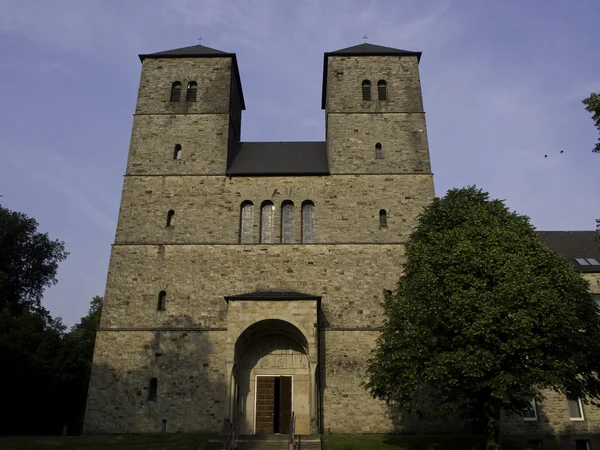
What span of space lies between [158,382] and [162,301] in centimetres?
350

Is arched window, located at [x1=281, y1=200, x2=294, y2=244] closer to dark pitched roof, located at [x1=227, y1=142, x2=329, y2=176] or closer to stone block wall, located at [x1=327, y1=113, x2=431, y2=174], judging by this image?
dark pitched roof, located at [x1=227, y1=142, x2=329, y2=176]

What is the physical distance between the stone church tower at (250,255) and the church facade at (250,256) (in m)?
0.06

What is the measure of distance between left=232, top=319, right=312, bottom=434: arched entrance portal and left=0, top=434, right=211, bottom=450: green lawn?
263 cm

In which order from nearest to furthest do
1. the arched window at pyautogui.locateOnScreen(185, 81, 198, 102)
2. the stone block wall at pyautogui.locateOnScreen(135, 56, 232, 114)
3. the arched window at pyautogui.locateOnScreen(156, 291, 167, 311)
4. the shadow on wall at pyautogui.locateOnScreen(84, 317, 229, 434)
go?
1. the shadow on wall at pyautogui.locateOnScreen(84, 317, 229, 434)
2. the arched window at pyautogui.locateOnScreen(156, 291, 167, 311)
3. the stone block wall at pyautogui.locateOnScreen(135, 56, 232, 114)
4. the arched window at pyautogui.locateOnScreen(185, 81, 198, 102)

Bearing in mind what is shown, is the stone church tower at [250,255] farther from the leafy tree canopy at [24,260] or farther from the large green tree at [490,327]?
the leafy tree canopy at [24,260]

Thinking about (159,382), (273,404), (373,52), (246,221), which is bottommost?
(273,404)

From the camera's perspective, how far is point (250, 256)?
2423 centimetres

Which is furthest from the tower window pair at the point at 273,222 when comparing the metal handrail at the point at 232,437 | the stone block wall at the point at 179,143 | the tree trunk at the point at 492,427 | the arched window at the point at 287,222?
the tree trunk at the point at 492,427

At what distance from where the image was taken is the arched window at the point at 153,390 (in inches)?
867

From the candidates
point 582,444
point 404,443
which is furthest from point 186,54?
point 582,444

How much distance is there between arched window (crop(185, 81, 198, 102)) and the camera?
28.4 m

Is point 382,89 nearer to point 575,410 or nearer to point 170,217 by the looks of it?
point 170,217

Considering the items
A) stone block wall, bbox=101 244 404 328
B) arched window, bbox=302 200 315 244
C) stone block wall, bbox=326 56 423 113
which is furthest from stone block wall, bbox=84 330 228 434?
stone block wall, bbox=326 56 423 113

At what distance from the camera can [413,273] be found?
20297 mm
